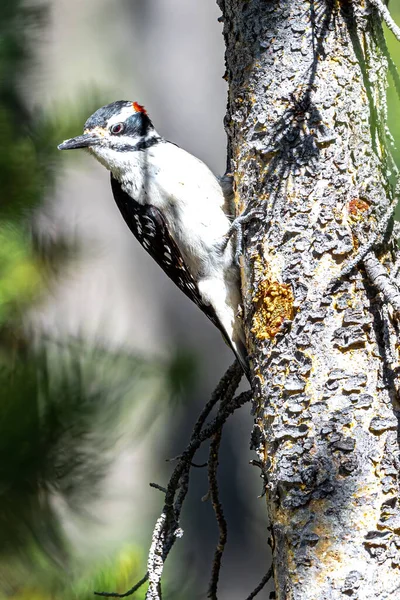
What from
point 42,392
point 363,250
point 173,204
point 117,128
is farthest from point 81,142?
point 363,250

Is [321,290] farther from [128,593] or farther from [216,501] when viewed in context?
[128,593]

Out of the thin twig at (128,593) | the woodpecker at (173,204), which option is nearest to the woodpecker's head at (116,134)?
the woodpecker at (173,204)

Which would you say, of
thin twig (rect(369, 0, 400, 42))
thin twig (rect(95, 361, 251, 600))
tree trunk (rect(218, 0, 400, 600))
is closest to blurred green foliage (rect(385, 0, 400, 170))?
tree trunk (rect(218, 0, 400, 600))

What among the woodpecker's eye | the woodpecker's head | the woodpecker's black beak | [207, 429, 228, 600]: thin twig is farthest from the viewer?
the woodpecker's eye

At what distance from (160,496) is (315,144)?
320 centimetres

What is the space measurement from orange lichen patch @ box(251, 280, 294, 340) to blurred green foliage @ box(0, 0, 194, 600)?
0.72m

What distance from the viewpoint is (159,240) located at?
2.81m

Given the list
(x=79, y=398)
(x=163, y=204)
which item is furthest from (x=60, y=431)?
(x=163, y=204)

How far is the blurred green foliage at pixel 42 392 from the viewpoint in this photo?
204cm

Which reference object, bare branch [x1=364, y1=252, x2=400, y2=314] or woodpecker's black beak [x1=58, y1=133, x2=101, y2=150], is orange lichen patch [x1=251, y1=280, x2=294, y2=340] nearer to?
bare branch [x1=364, y1=252, x2=400, y2=314]

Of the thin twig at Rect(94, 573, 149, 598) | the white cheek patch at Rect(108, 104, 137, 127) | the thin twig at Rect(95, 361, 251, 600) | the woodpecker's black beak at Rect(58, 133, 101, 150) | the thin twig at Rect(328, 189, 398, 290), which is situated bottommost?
the thin twig at Rect(94, 573, 149, 598)

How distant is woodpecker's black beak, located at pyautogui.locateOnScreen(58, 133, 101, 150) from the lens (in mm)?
2531

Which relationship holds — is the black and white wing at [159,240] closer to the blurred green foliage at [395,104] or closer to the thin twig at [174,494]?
the thin twig at [174,494]

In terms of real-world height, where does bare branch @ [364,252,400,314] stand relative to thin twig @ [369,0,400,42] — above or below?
below
